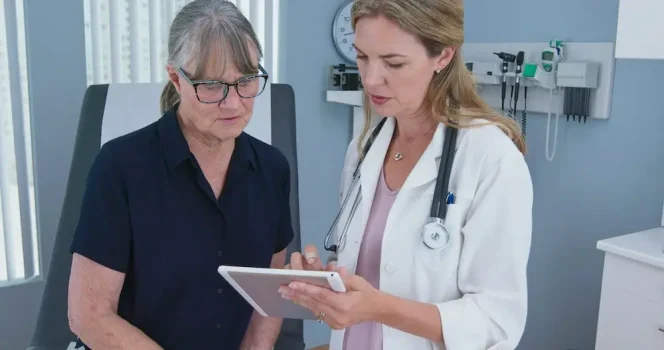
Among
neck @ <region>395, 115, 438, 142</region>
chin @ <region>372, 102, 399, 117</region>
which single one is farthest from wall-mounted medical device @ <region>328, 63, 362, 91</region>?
chin @ <region>372, 102, 399, 117</region>

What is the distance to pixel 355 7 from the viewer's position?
3.88 ft

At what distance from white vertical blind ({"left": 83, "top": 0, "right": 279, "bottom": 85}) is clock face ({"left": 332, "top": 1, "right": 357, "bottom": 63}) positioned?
2.35ft

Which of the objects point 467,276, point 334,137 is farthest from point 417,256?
point 334,137

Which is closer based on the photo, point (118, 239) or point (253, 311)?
point (118, 239)

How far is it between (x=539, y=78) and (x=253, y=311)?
1.40 m

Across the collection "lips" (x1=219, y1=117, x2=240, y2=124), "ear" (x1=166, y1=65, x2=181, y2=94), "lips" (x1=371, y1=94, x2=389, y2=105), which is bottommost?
"lips" (x1=219, y1=117, x2=240, y2=124)

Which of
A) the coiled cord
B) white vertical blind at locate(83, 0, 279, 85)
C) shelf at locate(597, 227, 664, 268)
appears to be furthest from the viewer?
the coiled cord

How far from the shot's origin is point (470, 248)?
108 centimetres

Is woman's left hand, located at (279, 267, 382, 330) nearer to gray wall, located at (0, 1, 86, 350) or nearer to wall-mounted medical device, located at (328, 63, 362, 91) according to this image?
gray wall, located at (0, 1, 86, 350)

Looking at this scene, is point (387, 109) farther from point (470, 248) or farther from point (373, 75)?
point (470, 248)

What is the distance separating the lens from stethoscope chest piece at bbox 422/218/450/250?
1.09 metres

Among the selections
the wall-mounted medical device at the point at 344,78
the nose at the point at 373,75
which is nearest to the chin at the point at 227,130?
the nose at the point at 373,75

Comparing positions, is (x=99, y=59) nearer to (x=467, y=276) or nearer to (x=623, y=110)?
(x=467, y=276)

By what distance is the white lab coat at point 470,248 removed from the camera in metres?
1.06
